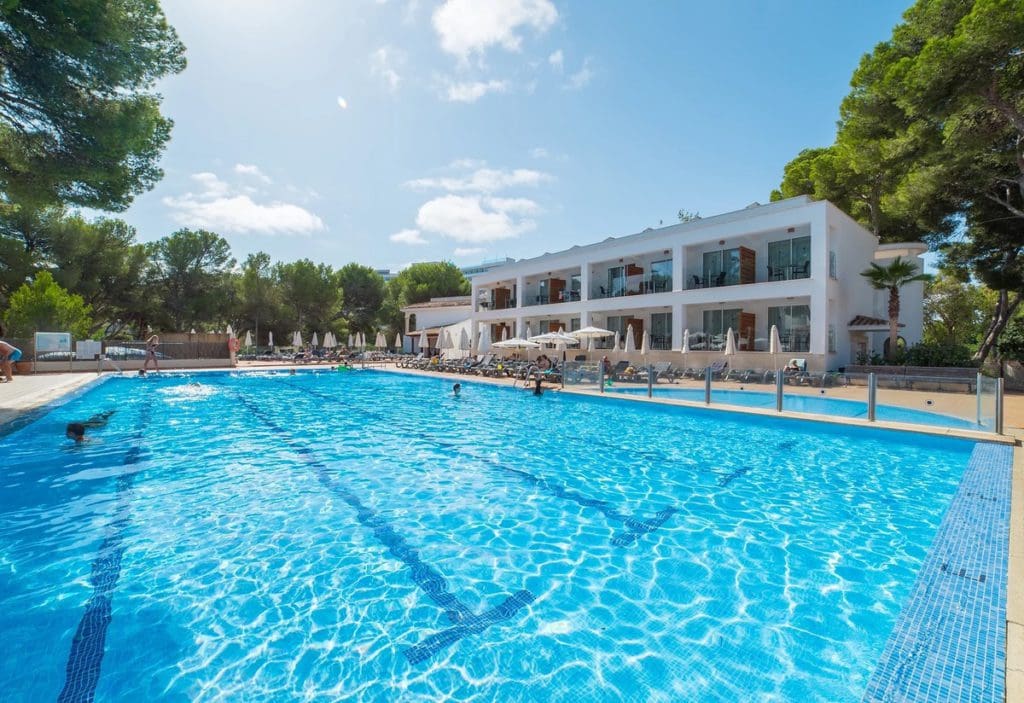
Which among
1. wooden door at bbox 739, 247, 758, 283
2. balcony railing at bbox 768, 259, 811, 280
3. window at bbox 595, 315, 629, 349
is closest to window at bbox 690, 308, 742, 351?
wooden door at bbox 739, 247, 758, 283

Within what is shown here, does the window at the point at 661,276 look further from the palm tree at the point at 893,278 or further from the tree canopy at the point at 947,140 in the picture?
the tree canopy at the point at 947,140

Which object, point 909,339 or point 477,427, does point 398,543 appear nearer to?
point 477,427

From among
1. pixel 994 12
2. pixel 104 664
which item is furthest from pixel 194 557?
pixel 994 12

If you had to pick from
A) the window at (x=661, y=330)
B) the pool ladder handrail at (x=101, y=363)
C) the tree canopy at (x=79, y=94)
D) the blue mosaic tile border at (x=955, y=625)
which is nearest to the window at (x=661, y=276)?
the window at (x=661, y=330)

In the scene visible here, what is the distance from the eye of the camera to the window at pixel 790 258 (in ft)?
58.8

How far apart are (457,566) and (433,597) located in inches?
19.6

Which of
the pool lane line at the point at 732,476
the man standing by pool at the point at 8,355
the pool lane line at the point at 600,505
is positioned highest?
the man standing by pool at the point at 8,355

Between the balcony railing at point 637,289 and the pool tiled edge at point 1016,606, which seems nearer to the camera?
the pool tiled edge at point 1016,606

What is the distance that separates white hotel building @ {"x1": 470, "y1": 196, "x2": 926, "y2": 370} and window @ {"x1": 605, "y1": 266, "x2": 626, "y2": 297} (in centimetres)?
6

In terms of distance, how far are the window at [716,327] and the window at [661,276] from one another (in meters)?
2.22

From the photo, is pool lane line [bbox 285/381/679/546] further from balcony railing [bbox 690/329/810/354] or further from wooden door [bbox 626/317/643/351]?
wooden door [bbox 626/317/643/351]

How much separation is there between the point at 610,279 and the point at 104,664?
2412cm

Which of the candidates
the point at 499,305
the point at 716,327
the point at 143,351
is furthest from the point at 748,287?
the point at 143,351

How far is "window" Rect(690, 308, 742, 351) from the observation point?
19.8m
